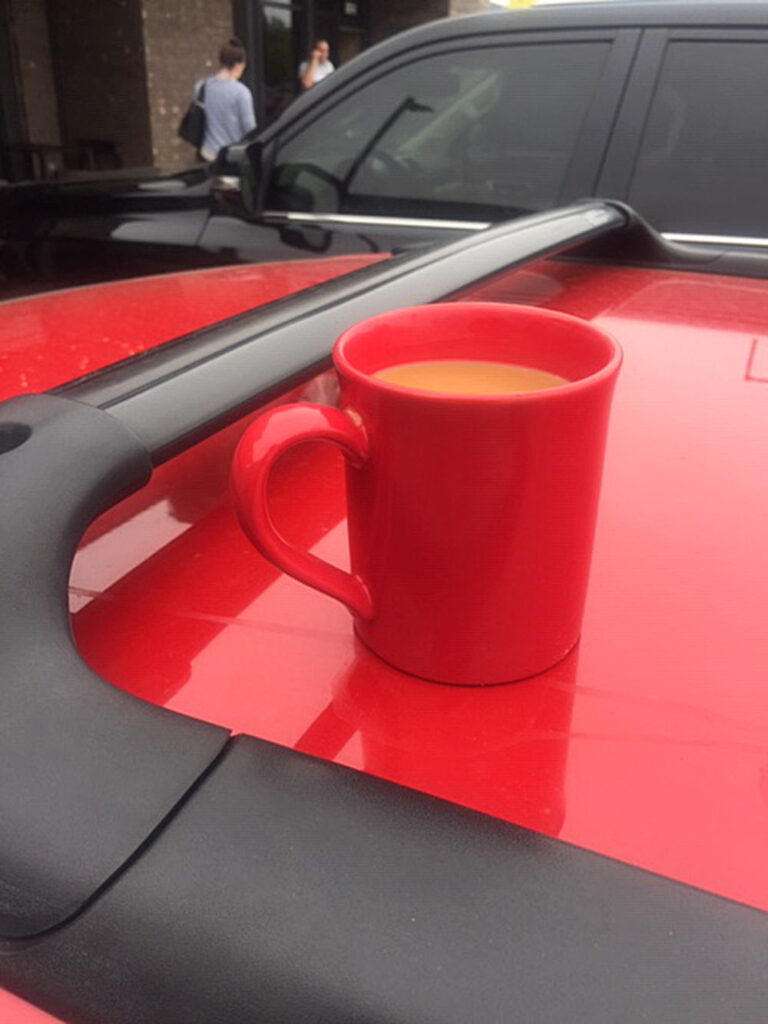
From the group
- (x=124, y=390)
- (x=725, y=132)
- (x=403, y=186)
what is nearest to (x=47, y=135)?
(x=403, y=186)

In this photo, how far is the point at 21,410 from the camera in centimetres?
59

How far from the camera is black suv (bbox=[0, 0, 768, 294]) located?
209cm

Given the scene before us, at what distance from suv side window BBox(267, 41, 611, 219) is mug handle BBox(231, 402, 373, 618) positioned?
6.22 feet

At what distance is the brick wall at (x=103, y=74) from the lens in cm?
786

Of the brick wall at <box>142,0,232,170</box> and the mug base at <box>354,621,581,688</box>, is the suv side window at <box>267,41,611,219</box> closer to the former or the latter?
the mug base at <box>354,621,581,688</box>

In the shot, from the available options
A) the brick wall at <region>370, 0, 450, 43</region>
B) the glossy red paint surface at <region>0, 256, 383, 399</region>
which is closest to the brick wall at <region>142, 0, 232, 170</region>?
the brick wall at <region>370, 0, 450, 43</region>

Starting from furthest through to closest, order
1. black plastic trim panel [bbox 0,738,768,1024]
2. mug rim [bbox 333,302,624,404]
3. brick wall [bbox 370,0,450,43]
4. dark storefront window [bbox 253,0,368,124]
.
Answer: brick wall [bbox 370,0,450,43]
dark storefront window [bbox 253,0,368,124]
mug rim [bbox 333,302,624,404]
black plastic trim panel [bbox 0,738,768,1024]

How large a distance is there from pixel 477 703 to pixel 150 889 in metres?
0.23

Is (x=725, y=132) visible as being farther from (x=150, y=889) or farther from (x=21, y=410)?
(x=150, y=889)

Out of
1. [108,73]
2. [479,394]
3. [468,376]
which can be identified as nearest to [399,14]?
[108,73]

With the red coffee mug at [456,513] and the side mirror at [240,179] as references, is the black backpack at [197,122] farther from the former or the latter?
the red coffee mug at [456,513]

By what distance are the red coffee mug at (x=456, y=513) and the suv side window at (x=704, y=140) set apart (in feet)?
5.71

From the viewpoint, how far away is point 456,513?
48cm

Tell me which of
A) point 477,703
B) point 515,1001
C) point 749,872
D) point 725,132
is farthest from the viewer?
point 725,132
